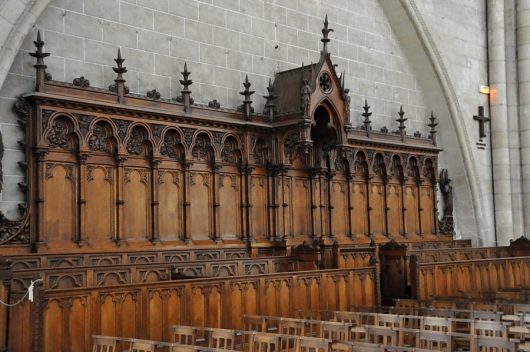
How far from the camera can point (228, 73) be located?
1560 cm

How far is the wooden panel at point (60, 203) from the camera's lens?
1184 centimetres

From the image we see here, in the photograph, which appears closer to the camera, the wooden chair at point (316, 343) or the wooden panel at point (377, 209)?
the wooden chair at point (316, 343)

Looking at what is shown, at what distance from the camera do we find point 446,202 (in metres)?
21.2

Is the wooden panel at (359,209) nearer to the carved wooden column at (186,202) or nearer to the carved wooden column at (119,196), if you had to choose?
the carved wooden column at (186,202)

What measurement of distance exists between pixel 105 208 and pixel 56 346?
4619 millimetres

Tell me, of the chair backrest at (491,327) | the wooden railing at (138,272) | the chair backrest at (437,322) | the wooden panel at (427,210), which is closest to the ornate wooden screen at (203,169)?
the wooden panel at (427,210)

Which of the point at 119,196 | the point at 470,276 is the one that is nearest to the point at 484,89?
the point at 470,276

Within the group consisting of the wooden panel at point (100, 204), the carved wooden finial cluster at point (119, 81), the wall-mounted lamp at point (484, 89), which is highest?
the wall-mounted lamp at point (484, 89)

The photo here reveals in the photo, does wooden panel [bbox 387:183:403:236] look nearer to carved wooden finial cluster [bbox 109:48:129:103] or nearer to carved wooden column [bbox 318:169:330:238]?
carved wooden column [bbox 318:169:330:238]

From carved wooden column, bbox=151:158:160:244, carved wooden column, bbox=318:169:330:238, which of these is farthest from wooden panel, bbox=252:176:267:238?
carved wooden column, bbox=151:158:160:244

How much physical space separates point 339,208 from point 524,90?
9.12m

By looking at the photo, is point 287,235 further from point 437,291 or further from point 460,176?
point 460,176

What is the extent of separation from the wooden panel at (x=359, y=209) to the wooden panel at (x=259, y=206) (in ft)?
9.88

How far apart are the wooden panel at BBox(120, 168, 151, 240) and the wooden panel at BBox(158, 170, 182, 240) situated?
0.30 meters
